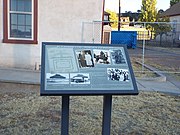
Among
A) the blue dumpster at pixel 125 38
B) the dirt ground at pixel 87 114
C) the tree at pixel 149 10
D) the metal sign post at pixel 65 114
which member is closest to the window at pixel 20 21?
the dirt ground at pixel 87 114

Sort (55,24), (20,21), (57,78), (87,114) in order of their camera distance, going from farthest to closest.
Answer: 1. (55,24)
2. (20,21)
3. (87,114)
4. (57,78)

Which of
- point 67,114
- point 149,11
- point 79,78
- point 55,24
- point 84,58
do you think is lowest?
point 67,114

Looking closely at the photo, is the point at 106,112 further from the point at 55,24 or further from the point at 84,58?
the point at 55,24

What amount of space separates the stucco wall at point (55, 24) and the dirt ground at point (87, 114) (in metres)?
2.96

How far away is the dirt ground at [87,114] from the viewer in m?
4.92

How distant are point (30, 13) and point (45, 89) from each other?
283 inches


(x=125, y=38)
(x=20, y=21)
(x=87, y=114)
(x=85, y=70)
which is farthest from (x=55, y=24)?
(x=125, y=38)

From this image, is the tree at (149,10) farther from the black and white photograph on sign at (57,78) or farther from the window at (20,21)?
the black and white photograph on sign at (57,78)

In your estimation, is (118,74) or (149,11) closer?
(118,74)

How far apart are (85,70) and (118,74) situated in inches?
17.9

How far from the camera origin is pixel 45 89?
3430 millimetres

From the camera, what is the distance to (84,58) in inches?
150

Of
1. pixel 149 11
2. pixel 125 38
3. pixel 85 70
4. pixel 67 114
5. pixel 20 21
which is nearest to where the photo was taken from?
pixel 85 70

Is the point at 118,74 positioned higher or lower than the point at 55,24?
lower
